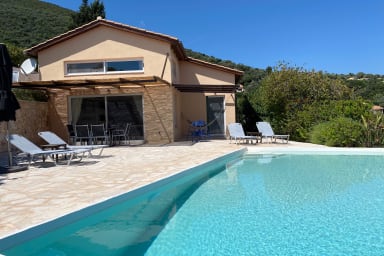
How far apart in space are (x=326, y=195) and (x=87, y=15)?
3180 cm

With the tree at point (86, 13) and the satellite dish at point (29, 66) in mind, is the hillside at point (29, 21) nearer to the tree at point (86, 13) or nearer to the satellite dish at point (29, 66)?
the tree at point (86, 13)

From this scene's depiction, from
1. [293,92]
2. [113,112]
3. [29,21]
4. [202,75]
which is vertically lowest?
[113,112]

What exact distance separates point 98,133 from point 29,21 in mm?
29372

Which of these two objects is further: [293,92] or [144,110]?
[293,92]

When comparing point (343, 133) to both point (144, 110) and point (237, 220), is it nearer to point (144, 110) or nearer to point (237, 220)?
point (144, 110)

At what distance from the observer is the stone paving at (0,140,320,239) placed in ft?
16.2

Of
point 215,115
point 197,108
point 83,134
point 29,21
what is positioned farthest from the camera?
point 29,21

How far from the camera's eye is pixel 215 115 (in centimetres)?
2044

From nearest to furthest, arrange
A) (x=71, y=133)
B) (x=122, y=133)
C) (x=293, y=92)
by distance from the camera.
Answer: (x=71, y=133) → (x=122, y=133) → (x=293, y=92)

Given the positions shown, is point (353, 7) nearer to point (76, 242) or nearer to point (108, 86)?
point (108, 86)

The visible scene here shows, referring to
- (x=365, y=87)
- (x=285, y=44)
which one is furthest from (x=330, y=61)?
(x=365, y=87)

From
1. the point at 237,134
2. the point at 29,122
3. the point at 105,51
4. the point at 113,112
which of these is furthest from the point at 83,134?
the point at 237,134

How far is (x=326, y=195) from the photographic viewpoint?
7398mm

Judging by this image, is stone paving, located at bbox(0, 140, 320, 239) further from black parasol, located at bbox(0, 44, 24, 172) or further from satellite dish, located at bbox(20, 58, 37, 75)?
satellite dish, located at bbox(20, 58, 37, 75)
